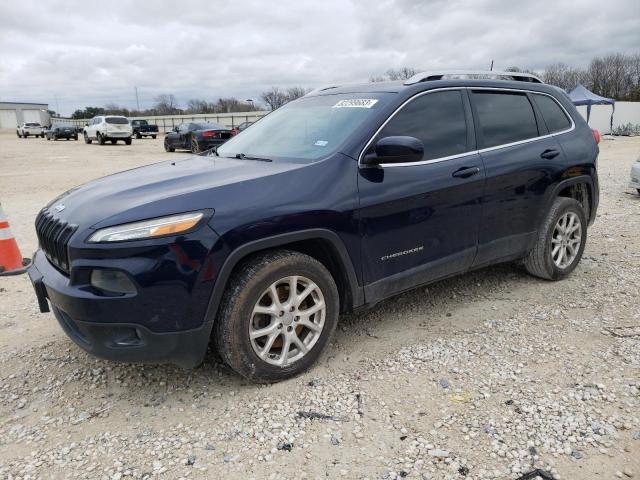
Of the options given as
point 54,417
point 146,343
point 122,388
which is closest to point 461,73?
point 146,343

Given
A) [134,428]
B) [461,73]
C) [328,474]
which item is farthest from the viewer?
[461,73]

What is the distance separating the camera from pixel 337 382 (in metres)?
3.00

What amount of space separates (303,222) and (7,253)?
372 cm

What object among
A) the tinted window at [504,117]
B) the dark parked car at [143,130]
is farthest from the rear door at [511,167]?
the dark parked car at [143,130]

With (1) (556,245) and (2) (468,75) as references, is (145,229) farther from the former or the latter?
(1) (556,245)

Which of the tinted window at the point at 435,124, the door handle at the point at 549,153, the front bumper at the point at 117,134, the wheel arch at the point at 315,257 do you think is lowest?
the wheel arch at the point at 315,257

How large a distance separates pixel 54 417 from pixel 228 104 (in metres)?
69.4

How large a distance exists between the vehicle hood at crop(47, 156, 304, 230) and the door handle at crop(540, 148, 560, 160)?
2.37 meters

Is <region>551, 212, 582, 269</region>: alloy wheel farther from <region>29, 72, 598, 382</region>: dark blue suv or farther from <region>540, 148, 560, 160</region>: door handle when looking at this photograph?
<region>540, 148, 560, 160</region>: door handle

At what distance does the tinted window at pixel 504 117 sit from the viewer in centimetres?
387

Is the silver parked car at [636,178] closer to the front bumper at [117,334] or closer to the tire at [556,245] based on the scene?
the tire at [556,245]

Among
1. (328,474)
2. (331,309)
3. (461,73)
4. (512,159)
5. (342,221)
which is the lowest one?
(328,474)

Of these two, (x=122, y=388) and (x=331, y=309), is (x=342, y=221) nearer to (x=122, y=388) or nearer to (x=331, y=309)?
(x=331, y=309)

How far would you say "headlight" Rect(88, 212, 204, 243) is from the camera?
8.09 feet
